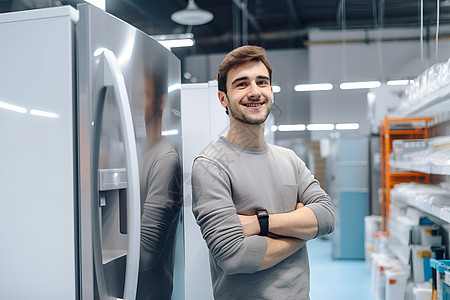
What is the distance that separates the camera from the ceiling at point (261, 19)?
7559mm

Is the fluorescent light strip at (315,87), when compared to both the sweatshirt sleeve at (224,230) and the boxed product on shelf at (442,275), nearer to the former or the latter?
the sweatshirt sleeve at (224,230)

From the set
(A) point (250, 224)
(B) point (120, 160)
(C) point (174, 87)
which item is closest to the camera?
(B) point (120, 160)

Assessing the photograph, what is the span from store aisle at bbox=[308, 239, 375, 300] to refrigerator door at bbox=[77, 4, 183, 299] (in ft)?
2.72

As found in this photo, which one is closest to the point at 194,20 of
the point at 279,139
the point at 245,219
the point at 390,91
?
the point at 390,91

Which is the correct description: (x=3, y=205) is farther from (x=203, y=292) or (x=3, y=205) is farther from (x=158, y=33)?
(x=158, y=33)

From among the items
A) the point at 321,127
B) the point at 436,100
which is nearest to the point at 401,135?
the point at 436,100

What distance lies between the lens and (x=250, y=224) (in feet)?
5.15

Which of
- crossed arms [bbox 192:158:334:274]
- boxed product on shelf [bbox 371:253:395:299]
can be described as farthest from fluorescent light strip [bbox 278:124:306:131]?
boxed product on shelf [bbox 371:253:395:299]

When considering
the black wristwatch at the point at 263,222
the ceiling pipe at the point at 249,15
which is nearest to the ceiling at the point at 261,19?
the ceiling pipe at the point at 249,15

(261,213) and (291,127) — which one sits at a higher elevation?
(291,127)

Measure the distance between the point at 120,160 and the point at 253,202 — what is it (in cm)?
52

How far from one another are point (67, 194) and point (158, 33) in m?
7.57

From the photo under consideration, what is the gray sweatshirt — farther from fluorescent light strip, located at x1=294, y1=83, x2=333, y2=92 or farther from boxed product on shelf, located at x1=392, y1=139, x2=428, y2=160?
boxed product on shelf, located at x1=392, y1=139, x2=428, y2=160

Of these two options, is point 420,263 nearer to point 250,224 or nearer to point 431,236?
point 431,236
